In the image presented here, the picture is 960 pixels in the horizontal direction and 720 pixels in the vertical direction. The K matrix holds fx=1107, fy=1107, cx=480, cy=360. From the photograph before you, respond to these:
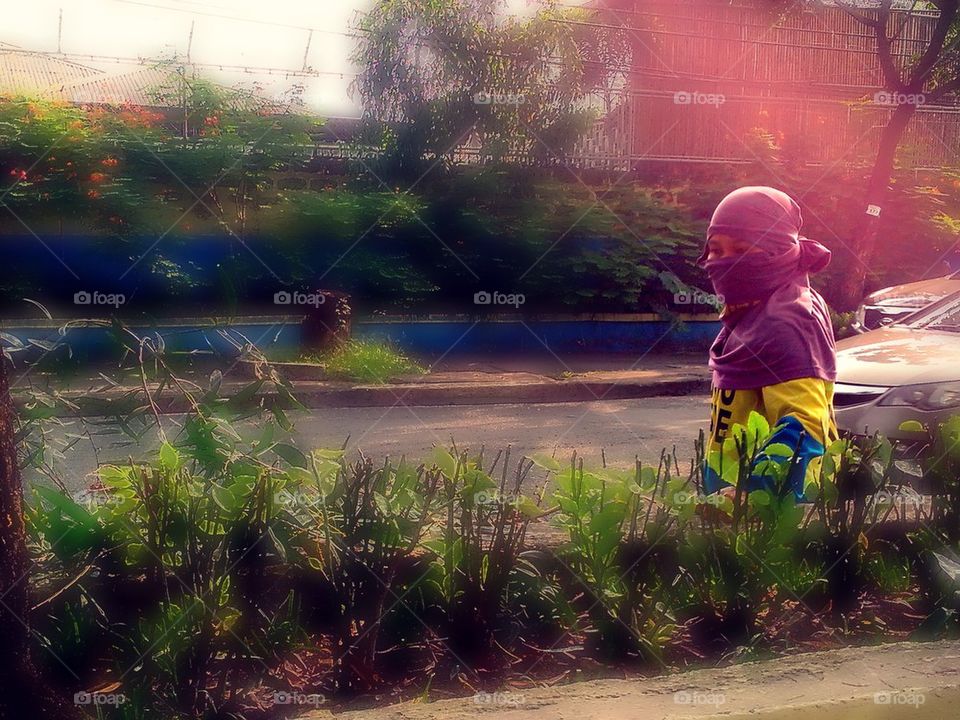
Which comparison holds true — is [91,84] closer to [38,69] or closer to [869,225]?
[38,69]

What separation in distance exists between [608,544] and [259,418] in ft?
3.82

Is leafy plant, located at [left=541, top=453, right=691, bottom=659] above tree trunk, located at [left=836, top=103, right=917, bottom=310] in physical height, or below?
below

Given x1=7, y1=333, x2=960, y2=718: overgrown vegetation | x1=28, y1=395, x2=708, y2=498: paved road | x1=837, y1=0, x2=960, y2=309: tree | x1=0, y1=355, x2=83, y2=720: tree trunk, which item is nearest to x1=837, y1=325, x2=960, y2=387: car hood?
x1=28, y1=395, x2=708, y2=498: paved road

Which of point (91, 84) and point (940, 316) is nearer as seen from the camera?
point (940, 316)

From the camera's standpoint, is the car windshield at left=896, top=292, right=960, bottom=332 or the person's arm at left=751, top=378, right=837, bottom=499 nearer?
the person's arm at left=751, top=378, right=837, bottom=499

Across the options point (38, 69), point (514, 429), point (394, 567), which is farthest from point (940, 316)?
point (38, 69)

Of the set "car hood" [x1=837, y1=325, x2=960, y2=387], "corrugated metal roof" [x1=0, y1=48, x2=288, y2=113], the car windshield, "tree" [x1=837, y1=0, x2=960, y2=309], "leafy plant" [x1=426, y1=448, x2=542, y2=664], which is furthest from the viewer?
"tree" [x1=837, y1=0, x2=960, y2=309]

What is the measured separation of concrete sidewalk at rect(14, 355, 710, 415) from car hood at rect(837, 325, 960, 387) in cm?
386

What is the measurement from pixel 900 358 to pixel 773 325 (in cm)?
411

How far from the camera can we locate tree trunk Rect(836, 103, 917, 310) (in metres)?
16.0

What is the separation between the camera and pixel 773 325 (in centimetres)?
350

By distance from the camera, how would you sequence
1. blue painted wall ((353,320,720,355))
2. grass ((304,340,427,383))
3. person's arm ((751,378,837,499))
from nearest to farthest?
person's arm ((751,378,837,499))
grass ((304,340,427,383))
blue painted wall ((353,320,720,355))

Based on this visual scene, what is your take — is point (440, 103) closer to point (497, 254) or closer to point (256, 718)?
point (497, 254)

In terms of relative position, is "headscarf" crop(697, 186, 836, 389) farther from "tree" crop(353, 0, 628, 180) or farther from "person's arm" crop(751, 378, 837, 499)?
"tree" crop(353, 0, 628, 180)
